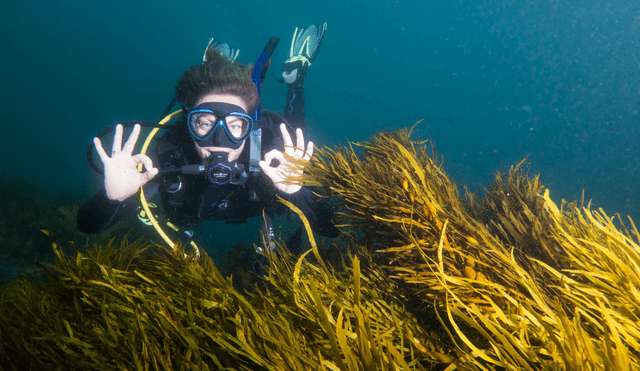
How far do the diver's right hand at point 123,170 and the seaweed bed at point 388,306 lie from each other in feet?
4.20

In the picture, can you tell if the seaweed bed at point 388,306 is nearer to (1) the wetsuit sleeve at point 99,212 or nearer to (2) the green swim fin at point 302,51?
(1) the wetsuit sleeve at point 99,212

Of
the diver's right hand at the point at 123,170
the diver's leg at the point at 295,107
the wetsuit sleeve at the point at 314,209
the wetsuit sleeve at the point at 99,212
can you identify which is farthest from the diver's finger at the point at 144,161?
the diver's leg at the point at 295,107

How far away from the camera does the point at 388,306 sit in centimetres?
113

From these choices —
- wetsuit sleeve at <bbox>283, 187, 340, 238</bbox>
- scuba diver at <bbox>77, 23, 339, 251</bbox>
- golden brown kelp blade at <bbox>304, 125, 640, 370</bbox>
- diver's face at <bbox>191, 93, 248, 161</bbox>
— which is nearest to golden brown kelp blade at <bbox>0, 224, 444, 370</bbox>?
golden brown kelp blade at <bbox>304, 125, 640, 370</bbox>

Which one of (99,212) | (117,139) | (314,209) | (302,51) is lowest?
(99,212)

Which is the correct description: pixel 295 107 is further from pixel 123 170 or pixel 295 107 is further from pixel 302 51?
pixel 123 170

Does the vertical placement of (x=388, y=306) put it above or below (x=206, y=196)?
below

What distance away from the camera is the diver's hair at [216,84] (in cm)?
357

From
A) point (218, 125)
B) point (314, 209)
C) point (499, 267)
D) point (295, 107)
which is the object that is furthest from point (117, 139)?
point (295, 107)

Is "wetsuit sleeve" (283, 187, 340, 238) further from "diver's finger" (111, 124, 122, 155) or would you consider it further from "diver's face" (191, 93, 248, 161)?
"diver's finger" (111, 124, 122, 155)

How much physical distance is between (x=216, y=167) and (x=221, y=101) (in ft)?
3.40

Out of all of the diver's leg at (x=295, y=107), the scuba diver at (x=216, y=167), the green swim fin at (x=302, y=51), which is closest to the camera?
the scuba diver at (x=216, y=167)

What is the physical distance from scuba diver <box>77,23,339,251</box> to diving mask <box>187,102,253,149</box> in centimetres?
1

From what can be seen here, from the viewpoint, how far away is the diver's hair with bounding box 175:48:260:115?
11.7 ft
